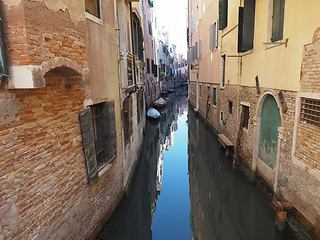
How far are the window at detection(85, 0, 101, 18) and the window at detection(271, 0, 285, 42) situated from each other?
4714 millimetres

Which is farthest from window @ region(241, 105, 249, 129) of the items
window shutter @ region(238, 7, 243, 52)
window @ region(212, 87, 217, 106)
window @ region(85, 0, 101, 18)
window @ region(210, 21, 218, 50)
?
window @ region(85, 0, 101, 18)

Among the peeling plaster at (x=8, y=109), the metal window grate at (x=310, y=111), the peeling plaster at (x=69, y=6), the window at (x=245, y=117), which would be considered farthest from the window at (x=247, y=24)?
the peeling plaster at (x=8, y=109)

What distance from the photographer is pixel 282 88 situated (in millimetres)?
5379

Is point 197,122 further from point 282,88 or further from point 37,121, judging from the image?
point 37,121

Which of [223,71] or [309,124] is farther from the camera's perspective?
[223,71]

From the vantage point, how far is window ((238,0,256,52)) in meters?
7.54

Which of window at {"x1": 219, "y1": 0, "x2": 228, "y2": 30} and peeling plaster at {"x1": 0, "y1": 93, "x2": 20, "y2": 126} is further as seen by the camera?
window at {"x1": 219, "y1": 0, "x2": 228, "y2": 30}

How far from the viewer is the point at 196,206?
698 cm

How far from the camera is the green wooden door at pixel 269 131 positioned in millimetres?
6002

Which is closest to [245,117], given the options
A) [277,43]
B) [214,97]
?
[277,43]

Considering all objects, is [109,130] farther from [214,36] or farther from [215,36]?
Result: [214,36]

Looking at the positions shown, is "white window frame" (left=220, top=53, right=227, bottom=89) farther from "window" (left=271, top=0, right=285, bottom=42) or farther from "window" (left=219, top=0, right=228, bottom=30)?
"window" (left=271, top=0, right=285, bottom=42)

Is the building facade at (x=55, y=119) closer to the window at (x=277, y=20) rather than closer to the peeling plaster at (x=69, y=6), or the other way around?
the peeling plaster at (x=69, y=6)

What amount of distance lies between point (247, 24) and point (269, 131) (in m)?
3.90
